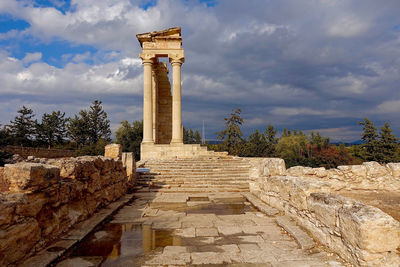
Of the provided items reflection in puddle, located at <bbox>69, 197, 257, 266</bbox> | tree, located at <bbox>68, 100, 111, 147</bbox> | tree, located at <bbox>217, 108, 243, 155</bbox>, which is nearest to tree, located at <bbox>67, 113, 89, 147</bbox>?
tree, located at <bbox>68, 100, 111, 147</bbox>

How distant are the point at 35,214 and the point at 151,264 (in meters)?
1.88

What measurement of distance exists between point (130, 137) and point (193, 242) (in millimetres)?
31383

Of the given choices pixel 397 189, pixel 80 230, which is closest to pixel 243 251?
pixel 80 230

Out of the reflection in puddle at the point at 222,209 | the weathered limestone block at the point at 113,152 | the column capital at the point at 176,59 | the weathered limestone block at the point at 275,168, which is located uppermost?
the column capital at the point at 176,59

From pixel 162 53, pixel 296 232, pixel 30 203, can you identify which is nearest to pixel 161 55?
pixel 162 53

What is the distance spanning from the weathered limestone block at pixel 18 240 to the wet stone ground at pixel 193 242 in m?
0.52

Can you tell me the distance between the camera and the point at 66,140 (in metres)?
44.1

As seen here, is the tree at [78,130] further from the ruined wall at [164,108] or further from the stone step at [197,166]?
the stone step at [197,166]

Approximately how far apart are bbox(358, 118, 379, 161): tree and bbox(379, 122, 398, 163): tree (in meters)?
0.53

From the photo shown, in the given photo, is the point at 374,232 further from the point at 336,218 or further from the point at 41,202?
the point at 41,202

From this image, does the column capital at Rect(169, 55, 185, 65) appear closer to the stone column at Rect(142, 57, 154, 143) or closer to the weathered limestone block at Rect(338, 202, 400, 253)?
the stone column at Rect(142, 57, 154, 143)

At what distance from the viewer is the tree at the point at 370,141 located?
32.8 meters

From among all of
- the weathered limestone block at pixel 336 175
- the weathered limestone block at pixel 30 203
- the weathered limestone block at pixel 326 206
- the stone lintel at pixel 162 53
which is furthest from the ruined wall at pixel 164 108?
the weathered limestone block at pixel 326 206

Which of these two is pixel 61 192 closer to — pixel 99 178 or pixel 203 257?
pixel 99 178
